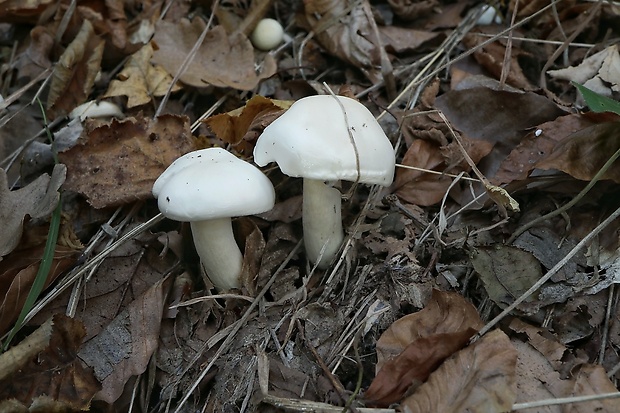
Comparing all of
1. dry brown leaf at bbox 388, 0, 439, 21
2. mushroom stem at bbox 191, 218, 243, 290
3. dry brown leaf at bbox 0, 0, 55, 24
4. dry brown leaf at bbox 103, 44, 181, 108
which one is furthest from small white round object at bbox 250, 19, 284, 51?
mushroom stem at bbox 191, 218, 243, 290

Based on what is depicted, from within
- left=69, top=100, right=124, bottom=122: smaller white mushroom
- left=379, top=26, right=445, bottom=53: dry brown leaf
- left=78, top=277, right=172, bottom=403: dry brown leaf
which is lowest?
left=78, top=277, right=172, bottom=403: dry brown leaf

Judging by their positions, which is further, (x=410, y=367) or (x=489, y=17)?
(x=489, y=17)

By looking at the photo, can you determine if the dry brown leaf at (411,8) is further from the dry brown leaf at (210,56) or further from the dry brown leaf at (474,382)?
the dry brown leaf at (474,382)

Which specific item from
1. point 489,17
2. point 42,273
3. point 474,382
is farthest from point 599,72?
point 42,273

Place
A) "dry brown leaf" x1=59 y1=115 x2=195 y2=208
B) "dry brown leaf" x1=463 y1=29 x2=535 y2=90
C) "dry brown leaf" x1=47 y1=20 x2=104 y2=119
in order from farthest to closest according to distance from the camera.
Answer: "dry brown leaf" x1=47 y1=20 x2=104 y2=119, "dry brown leaf" x1=463 y1=29 x2=535 y2=90, "dry brown leaf" x1=59 y1=115 x2=195 y2=208

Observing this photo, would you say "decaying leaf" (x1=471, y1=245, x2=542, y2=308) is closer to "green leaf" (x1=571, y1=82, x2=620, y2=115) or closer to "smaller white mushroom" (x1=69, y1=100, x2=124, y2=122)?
"green leaf" (x1=571, y1=82, x2=620, y2=115)

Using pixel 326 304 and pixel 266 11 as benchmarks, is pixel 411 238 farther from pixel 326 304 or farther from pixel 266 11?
pixel 266 11

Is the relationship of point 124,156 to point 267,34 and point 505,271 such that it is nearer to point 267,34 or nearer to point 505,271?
point 267,34

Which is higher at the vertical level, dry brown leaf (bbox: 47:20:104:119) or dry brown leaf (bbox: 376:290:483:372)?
dry brown leaf (bbox: 47:20:104:119)
